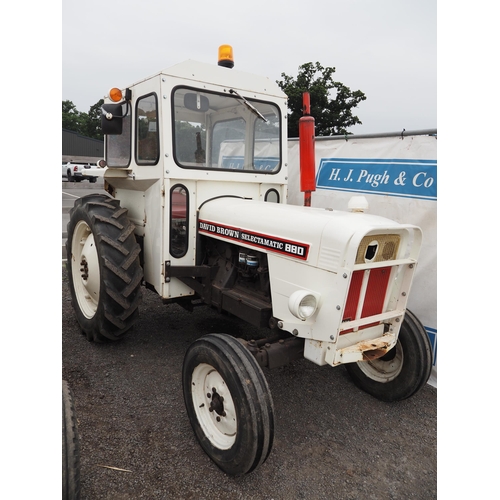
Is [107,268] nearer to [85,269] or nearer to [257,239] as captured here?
[85,269]

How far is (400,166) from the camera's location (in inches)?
162

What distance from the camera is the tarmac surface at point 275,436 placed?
2371 millimetres

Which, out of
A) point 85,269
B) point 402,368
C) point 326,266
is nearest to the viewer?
point 326,266

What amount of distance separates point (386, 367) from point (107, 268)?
2493 millimetres

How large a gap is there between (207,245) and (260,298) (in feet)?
2.63

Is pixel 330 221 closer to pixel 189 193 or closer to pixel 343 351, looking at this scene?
pixel 343 351

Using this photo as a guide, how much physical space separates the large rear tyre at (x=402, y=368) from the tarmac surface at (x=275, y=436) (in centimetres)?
12

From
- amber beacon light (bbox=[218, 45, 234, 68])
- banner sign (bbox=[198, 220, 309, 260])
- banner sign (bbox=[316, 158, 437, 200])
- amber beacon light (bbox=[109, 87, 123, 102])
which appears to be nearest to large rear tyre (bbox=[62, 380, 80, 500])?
banner sign (bbox=[198, 220, 309, 260])

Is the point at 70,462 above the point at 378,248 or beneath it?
beneath

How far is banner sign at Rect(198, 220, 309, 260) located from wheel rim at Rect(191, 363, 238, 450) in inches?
35.2

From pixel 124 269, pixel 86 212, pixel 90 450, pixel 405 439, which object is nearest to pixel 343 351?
pixel 405 439

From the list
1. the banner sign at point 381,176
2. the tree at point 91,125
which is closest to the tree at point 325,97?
the banner sign at point 381,176

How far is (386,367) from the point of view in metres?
3.38

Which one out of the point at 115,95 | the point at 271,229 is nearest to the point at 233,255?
the point at 271,229
